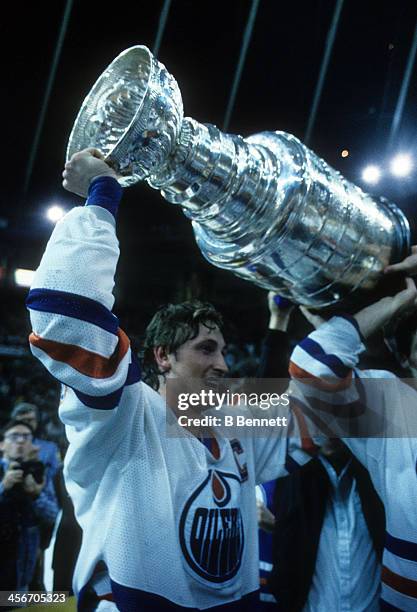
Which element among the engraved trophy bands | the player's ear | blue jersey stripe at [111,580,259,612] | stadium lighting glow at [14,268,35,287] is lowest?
blue jersey stripe at [111,580,259,612]

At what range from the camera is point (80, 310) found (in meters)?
0.78

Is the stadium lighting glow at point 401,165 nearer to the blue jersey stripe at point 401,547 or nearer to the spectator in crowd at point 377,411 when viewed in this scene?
the spectator in crowd at point 377,411

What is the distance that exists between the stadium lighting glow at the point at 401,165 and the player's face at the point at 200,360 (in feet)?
2.97

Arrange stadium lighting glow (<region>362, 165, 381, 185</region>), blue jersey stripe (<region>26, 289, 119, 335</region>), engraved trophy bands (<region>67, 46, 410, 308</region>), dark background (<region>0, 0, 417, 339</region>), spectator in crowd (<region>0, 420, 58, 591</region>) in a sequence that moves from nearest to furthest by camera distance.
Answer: blue jersey stripe (<region>26, 289, 119, 335</region>), engraved trophy bands (<region>67, 46, 410, 308</region>), stadium lighting glow (<region>362, 165, 381, 185</region>), spectator in crowd (<region>0, 420, 58, 591</region>), dark background (<region>0, 0, 417, 339</region>)

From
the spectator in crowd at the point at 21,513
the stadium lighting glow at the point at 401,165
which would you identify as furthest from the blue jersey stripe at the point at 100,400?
the spectator in crowd at the point at 21,513

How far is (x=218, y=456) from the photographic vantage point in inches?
45.4

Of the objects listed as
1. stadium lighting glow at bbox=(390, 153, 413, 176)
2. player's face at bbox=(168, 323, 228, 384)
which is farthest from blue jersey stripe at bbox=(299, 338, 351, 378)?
stadium lighting glow at bbox=(390, 153, 413, 176)

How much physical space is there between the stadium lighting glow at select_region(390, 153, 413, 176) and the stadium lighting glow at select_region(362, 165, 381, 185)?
0.07 metres

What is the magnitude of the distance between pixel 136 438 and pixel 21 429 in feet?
6.79

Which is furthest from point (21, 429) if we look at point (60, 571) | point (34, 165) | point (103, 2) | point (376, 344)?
point (34, 165)

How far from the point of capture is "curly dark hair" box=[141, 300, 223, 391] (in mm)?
1290

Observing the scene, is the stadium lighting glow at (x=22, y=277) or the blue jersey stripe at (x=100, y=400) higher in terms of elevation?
the stadium lighting glow at (x=22, y=277)

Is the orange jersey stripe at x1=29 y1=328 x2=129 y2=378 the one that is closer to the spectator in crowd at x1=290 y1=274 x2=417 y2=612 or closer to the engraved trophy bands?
the engraved trophy bands

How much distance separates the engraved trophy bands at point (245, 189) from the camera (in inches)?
36.4
